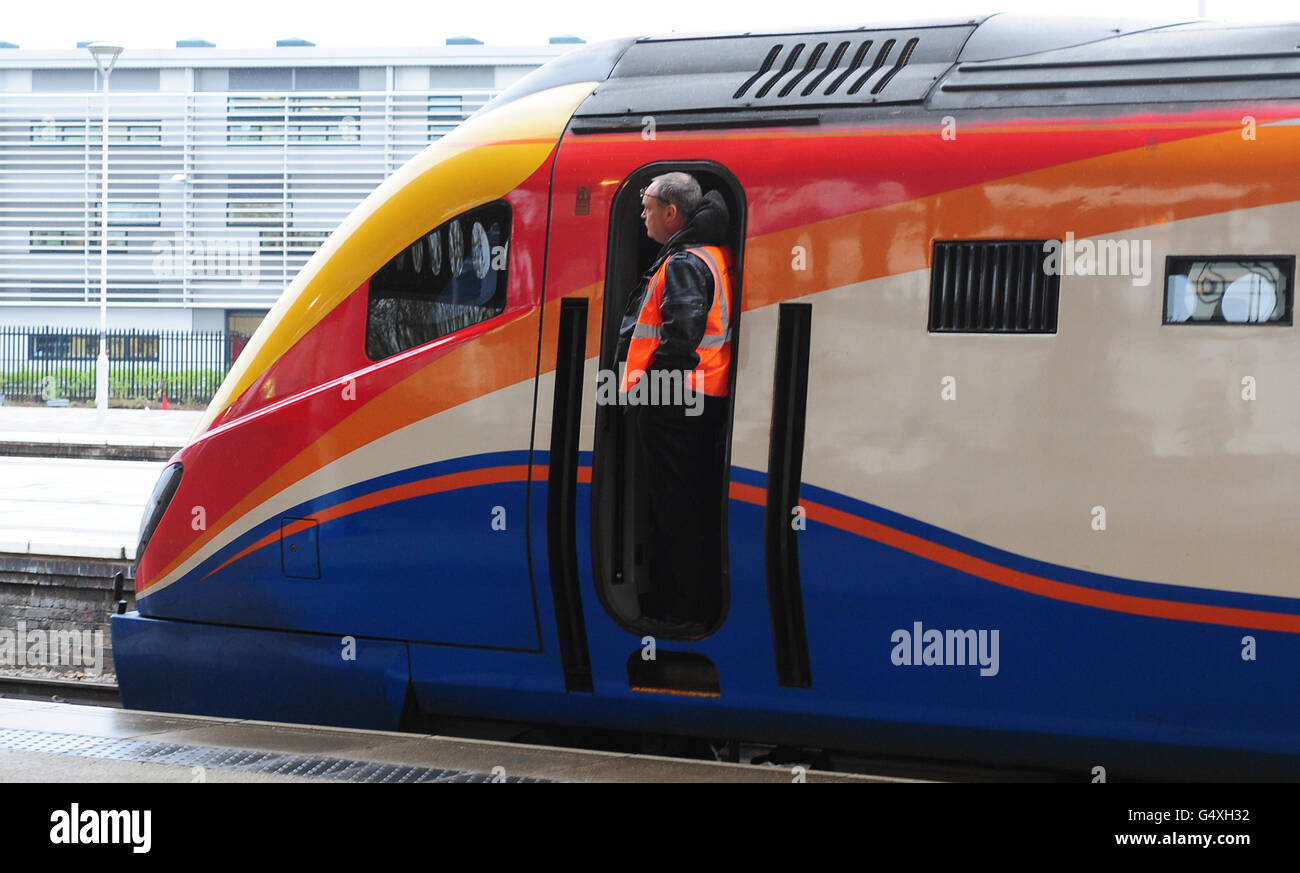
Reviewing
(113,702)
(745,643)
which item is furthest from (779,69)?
(113,702)

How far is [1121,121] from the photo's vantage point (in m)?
4.62

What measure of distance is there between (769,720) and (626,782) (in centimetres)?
74

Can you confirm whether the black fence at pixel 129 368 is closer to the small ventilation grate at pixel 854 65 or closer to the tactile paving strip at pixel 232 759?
the tactile paving strip at pixel 232 759

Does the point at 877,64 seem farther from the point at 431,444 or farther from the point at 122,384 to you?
the point at 122,384

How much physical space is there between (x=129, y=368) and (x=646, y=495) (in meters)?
29.7

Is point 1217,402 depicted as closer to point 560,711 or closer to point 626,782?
point 626,782

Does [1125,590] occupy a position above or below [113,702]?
above

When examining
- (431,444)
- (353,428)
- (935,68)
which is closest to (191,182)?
(353,428)

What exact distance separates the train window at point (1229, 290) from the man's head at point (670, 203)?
1686 mm

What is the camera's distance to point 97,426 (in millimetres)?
25578

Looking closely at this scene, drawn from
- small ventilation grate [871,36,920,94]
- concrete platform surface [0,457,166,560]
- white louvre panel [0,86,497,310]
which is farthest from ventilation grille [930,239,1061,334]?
white louvre panel [0,86,497,310]

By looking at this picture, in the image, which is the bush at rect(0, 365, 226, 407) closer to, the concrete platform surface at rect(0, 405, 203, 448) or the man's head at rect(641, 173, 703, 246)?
the concrete platform surface at rect(0, 405, 203, 448)

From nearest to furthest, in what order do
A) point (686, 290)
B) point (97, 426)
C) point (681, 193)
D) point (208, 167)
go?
1. point (686, 290)
2. point (681, 193)
3. point (97, 426)
4. point (208, 167)

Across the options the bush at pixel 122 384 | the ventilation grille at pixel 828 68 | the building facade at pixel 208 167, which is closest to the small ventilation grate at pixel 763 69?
the ventilation grille at pixel 828 68
